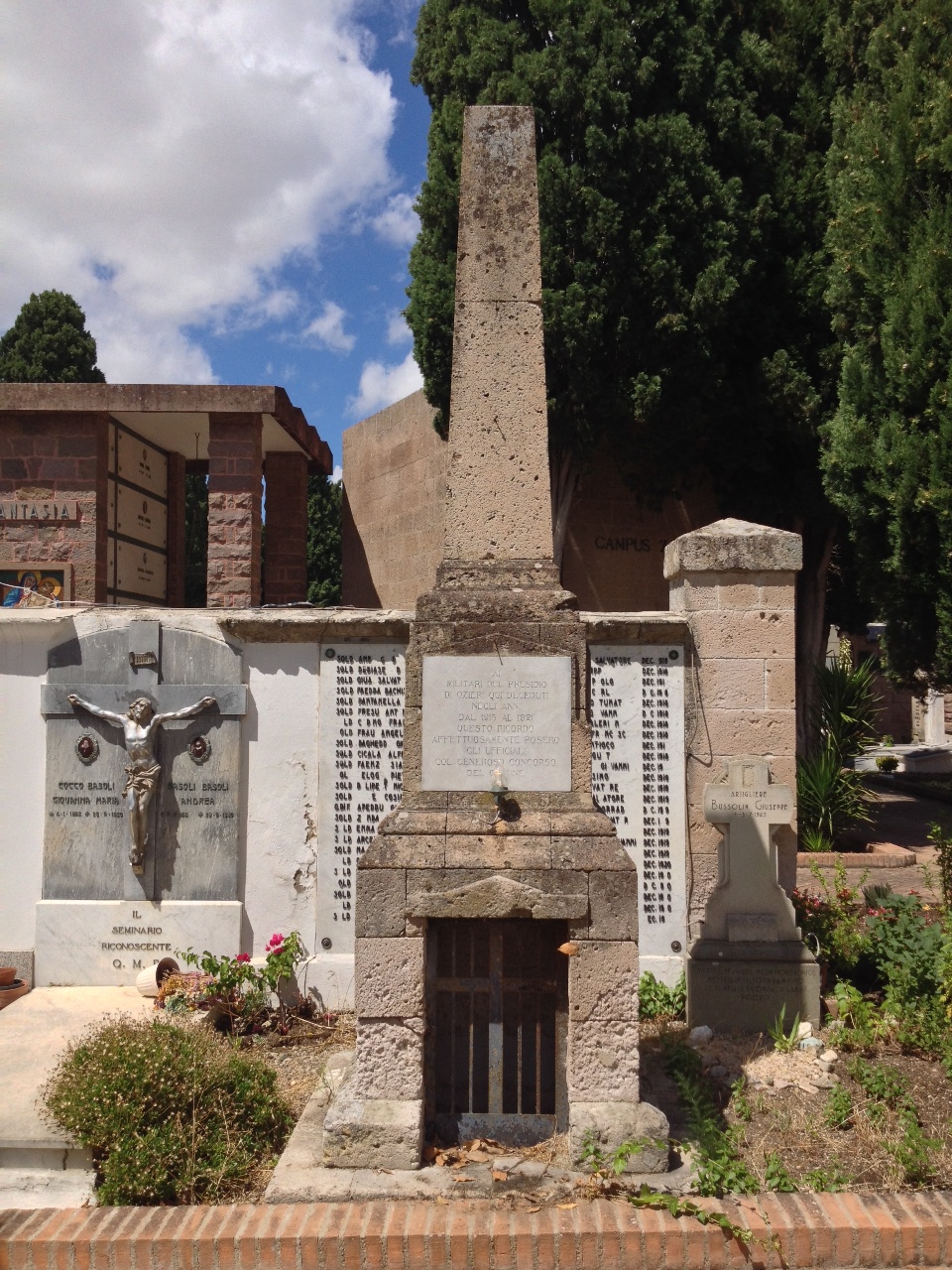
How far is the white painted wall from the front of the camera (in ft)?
19.8

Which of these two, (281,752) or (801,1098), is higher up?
(281,752)

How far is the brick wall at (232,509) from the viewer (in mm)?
9094

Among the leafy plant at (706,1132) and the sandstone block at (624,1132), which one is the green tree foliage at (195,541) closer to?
the leafy plant at (706,1132)

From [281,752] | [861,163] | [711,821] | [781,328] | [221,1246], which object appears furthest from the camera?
[781,328]

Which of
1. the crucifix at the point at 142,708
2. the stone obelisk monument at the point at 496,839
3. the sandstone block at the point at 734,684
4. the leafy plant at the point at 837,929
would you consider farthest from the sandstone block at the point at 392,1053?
the sandstone block at the point at 734,684

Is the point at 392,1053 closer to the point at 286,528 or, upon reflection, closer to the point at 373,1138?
the point at 373,1138

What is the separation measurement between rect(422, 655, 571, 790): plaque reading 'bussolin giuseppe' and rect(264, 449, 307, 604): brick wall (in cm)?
708

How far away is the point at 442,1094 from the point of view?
403 cm

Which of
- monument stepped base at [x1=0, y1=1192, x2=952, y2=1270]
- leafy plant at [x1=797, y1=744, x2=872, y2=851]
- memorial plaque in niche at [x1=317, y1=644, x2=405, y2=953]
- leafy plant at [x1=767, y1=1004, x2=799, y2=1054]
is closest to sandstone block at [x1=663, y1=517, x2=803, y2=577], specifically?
memorial plaque in niche at [x1=317, y1=644, x2=405, y2=953]

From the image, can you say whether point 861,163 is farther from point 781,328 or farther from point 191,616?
point 191,616

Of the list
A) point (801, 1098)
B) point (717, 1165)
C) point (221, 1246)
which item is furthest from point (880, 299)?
point (221, 1246)

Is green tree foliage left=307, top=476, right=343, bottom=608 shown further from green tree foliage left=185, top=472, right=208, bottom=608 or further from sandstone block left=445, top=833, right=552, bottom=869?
sandstone block left=445, top=833, right=552, bottom=869

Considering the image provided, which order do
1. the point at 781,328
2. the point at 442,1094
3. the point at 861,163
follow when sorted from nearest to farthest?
1. the point at 442,1094
2. the point at 861,163
3. the point at 781,328

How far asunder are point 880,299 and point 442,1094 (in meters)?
8.07
